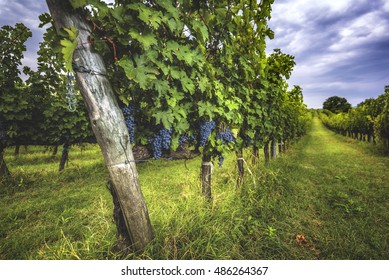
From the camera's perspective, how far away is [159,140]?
265 centimetres

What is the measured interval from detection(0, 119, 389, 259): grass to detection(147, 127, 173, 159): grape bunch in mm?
307

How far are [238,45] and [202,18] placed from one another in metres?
1.69

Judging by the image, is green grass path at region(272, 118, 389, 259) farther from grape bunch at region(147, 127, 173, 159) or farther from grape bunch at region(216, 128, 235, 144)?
grape bunch at region(147, 127, 173, 159)

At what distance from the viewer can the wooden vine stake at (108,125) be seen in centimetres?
192

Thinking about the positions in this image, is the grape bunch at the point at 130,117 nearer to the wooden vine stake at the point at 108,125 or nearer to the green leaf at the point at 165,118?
the wooden vine stake at the point at 108,125

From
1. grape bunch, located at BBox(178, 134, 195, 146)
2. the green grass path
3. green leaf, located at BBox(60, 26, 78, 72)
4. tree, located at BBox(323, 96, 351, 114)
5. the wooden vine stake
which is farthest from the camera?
tree, located at BBox(323, 96, 351, 114)

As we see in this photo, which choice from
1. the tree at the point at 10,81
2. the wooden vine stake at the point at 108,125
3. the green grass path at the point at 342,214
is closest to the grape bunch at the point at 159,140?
the wooden vine stake at the point at 108,125

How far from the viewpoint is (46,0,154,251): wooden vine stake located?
192cm

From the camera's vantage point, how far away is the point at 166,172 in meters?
8.59

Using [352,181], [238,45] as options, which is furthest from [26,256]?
[352,181]

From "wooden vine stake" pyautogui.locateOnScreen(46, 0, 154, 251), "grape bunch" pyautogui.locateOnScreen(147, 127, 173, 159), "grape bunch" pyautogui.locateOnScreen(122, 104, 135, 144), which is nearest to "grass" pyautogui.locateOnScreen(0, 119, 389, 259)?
"grape bunch" pyautogui.locateOnScreen(147, 127, 173, 159)

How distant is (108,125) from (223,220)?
245 cm

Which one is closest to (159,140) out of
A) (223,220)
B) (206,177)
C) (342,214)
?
(206,177)
